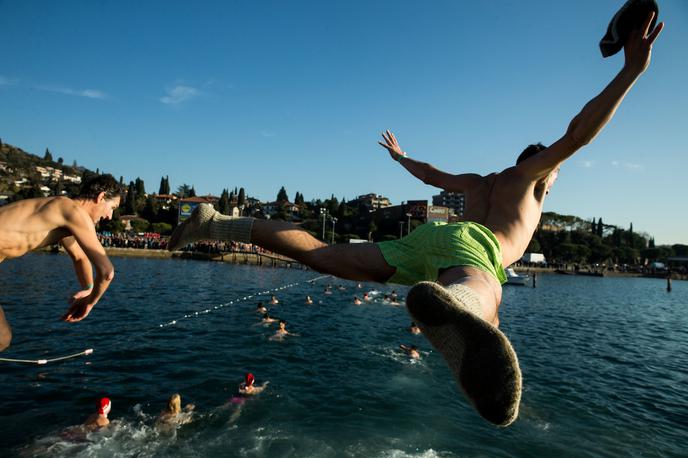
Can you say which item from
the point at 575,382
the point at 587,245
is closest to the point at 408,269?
the point at 575,382

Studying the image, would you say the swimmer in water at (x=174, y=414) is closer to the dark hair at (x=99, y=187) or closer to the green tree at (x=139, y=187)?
the dark hair at (x=99, y=187)

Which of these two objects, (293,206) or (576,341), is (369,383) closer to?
(576,341)

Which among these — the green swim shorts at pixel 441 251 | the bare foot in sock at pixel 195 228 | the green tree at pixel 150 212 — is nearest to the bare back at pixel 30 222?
the bare foot in sock at pixel 195 228

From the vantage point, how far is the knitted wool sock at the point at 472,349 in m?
1.87

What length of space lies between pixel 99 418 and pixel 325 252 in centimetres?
905

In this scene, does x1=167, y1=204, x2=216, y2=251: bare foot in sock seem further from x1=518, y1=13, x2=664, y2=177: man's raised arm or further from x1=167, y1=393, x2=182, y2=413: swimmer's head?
x1=167, y1=393, x2=182, y2=413: swimmer's head

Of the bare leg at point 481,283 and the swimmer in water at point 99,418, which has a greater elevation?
the bare leg at point 481,283

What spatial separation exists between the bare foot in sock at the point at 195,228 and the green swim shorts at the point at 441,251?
143cm

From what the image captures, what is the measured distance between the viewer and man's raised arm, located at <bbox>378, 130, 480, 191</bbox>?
12.4ft

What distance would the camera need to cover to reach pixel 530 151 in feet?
11.2

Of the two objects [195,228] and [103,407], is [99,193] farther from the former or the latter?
[103,407]

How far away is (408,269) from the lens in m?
2.98

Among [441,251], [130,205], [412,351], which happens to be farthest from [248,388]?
[130,205]

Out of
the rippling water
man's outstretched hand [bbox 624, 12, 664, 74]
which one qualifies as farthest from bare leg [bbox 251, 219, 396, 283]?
the rippling water
